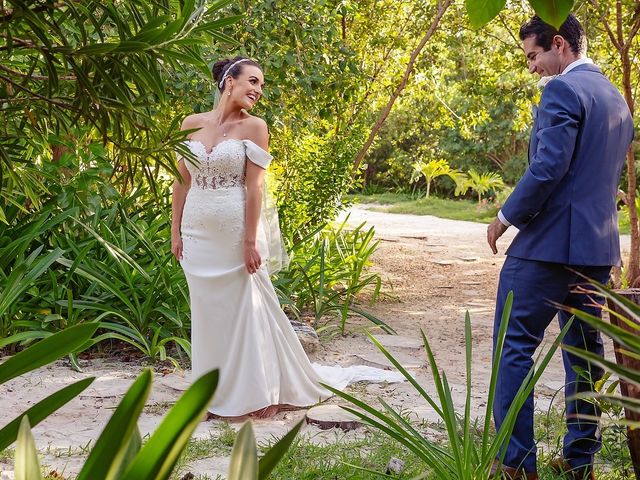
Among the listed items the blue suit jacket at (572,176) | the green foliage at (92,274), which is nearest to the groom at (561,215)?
the blue suit jacket at (572,176)

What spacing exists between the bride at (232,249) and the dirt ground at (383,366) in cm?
27

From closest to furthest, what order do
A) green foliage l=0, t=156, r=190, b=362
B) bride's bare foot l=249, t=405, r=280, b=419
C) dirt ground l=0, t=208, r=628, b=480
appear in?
1. dirt ground l=0, t=208, r=628, b=480
2. bride's bare foot l=249, t=405, r=280, b=419
3. green foliage l=0, t=156, r=190, b=362

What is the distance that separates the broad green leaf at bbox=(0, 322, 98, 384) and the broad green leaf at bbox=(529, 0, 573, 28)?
0.71m

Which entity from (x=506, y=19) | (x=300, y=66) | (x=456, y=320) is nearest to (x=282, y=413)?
(x=300, y=66)

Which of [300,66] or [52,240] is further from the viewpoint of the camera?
[300,66]

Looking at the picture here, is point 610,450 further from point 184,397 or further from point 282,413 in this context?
point 184,397

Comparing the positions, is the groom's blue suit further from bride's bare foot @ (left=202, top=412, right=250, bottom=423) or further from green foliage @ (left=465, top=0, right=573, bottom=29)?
green foliage @ (left=465, top=0, right=573, bottom=29)

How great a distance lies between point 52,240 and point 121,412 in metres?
5.83

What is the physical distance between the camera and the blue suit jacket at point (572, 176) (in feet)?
11.7

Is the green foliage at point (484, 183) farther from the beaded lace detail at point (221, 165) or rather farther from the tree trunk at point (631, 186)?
the beaded lace detail at point (221, 165)

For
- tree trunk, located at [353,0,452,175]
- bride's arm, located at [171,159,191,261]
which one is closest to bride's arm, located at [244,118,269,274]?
bride's arm, located at [171,159,191,261]

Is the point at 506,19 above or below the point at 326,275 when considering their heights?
above

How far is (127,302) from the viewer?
6.12 metres

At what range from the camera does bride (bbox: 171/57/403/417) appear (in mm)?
5020
